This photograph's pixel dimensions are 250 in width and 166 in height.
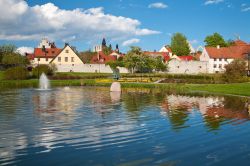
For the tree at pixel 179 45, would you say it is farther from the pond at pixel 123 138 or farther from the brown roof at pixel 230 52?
the pond at pixel 123 138

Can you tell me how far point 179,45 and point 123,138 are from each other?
4811 inches

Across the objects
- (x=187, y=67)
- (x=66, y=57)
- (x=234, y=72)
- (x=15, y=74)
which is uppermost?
(x=66, y=57)

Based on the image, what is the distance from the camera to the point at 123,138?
48.3 feet

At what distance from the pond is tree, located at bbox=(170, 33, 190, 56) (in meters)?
111

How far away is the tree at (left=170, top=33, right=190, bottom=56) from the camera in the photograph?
132 meters

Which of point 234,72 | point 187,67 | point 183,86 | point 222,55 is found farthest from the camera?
point 222,55

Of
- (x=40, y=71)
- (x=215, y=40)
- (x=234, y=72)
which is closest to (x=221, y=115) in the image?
(x=234, y=72)

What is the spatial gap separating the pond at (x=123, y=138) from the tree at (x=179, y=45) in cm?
11076

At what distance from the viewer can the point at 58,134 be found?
1540cm

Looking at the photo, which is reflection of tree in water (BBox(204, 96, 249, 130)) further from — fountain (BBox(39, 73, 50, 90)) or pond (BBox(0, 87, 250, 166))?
fountain (BBox(39, 73, 50, 90))

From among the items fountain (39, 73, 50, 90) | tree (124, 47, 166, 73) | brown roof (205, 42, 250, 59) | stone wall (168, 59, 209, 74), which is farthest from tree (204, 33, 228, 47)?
fountain (39, 73, 50, 90)

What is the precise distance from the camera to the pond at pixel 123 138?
38.4 feet

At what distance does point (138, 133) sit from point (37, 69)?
57812 millimetres

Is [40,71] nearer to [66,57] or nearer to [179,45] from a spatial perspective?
[66,57]
